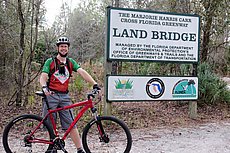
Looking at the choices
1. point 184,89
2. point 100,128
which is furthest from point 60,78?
point 184,89

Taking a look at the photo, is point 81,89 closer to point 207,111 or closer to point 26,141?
point 207,111

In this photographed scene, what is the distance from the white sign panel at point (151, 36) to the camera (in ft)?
23.6

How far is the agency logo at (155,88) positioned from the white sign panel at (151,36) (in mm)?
558

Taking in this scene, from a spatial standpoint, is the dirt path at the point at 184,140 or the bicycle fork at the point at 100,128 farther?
the dirt path at the point at 184,140

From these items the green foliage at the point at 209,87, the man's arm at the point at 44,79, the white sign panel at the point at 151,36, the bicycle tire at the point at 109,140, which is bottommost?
the bicycle tire at the point at 109,140

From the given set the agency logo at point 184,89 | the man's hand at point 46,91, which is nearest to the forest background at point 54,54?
the agency logo at point 184,89

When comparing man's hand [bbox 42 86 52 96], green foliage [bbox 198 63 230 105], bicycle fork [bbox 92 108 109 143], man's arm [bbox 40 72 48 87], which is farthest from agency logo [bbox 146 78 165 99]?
man's hand [bbox 42 86 52 96]

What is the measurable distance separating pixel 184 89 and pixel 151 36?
5.47ft

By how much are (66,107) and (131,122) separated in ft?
11.1

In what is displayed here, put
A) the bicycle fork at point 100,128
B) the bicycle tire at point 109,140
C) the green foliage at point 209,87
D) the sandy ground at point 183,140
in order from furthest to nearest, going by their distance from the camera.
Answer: the green foliage at point 209,87, the sandy ground at point 183,140, the bicycle tire at point 109,140, the bicycle fork at point 100,128

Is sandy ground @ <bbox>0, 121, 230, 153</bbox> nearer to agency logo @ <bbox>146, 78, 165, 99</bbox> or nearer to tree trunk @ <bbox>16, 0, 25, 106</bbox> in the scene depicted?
agency logo @ <bbox>146, 78, 165, 99</bbox>

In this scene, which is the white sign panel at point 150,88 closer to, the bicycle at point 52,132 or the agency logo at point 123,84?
the agency logo at point 123,84

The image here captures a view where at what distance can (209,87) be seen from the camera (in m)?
9.12

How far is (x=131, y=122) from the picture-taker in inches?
298
